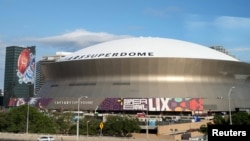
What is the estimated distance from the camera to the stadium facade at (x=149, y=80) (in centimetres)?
8606

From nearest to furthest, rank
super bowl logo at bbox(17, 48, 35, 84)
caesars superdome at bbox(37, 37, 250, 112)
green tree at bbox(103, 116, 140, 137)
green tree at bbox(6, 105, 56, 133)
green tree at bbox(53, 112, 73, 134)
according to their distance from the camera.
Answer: super bowl logo at bbox(17, 48, 35, 84), green tree at bbox(103, 116, 140, 137), green tree at bbox(6, 105, 56, 133), green tree at bbox(53, 112, 73, 134), caesars superdome at bbox(37, 37, 250, 112)

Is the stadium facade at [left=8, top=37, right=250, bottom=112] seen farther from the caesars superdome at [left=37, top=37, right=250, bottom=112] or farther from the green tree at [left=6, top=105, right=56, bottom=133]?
the green tree at [left=6, top=105, right=56, bottom=133]

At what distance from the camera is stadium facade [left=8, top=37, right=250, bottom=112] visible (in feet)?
282

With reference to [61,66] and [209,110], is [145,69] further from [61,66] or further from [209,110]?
[61,66]

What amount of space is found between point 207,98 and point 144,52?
19415 millimetres

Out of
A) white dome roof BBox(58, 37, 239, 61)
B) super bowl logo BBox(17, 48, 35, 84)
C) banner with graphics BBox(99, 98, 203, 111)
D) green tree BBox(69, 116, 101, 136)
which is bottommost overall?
green tree BBox(69, 116, 101, 136)

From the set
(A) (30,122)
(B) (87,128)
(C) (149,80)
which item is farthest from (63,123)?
(C) (149,80)

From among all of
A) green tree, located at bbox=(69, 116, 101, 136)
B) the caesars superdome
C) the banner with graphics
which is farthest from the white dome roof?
green tree, located at bbox=(69, 116, 101, 136)

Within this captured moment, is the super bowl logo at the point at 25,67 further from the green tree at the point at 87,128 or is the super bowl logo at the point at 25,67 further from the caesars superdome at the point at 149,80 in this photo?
the caesars superdome at the point at 149,80

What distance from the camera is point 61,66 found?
99.8 meters

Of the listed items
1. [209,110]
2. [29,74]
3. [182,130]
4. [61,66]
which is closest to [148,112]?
[209,110]

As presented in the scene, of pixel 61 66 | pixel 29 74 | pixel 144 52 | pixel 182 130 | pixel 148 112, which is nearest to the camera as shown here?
pixel 29 74

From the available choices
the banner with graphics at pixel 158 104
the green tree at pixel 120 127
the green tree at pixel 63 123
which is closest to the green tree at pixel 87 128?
the green tree at pixel 63 123

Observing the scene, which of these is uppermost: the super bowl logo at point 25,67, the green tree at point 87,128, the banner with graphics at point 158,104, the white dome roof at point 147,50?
the white dome roof at point 147,50
